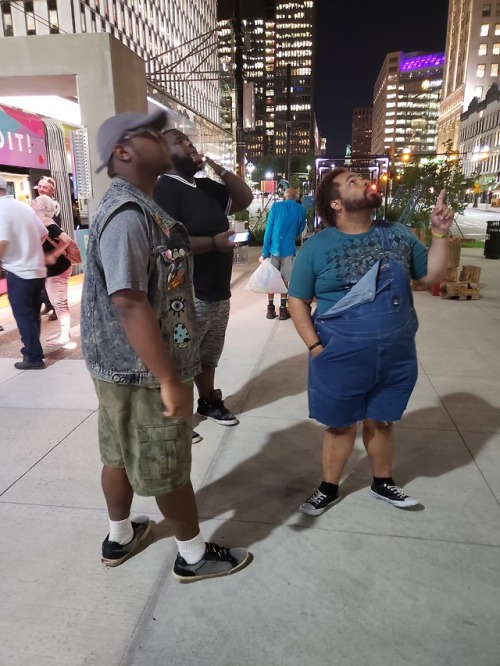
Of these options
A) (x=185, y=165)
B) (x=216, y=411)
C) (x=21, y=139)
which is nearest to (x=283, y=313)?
(x=216, y=411)

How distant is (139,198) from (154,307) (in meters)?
0.41

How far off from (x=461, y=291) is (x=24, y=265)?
7207 millimetres

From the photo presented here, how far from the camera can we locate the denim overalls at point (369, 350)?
2.41 m

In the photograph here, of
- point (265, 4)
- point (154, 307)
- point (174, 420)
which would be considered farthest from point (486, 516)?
point (265, 4)

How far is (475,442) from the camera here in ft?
11.9

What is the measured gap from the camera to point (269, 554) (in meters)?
2.46

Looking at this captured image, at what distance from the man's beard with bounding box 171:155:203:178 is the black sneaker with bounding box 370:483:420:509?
7.72ft

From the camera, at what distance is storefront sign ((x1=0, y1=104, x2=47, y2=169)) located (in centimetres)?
888

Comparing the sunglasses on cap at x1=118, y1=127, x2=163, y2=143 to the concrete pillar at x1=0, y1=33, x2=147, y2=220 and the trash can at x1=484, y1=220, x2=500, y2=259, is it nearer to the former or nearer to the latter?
the concrete pillar at x1=0, y1=33, x2=147, y2=220

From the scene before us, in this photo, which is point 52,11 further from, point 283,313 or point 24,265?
point 24,265

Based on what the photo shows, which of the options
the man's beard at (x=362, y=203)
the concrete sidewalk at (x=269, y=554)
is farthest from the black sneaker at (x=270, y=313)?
the man's beard at (x=362, y=203)

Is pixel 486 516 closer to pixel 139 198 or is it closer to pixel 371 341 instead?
pixel 371 341

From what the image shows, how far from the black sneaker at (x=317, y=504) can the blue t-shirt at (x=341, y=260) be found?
1072 mm

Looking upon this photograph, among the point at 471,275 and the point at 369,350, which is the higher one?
the point at 369,350
